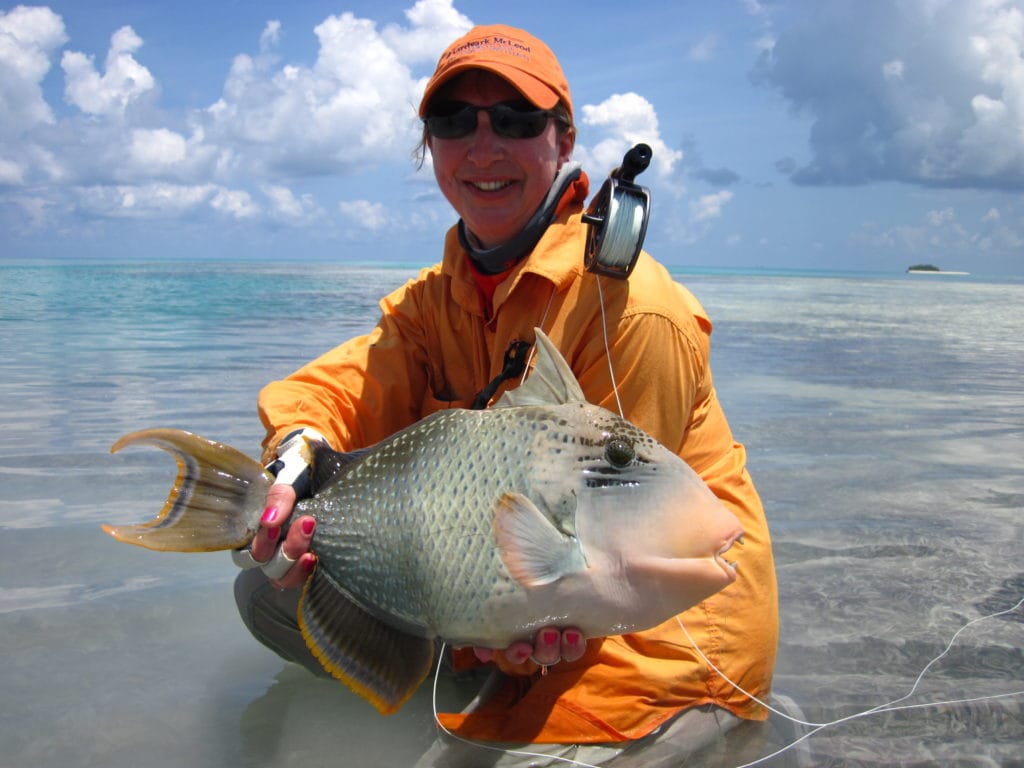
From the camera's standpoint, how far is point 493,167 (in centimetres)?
289

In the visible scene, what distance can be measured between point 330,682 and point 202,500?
1.23m

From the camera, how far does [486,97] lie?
9.42ft

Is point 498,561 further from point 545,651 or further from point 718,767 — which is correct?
point 718,767

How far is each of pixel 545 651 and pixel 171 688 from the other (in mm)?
1599

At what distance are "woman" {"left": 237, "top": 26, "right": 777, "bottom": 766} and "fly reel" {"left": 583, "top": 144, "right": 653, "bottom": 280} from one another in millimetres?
144

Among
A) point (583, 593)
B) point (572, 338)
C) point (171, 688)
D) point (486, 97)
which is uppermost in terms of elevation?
point (486, 97)

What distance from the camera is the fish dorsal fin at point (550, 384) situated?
215cm

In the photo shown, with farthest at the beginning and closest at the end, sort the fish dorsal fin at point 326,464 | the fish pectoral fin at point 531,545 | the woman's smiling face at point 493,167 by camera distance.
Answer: the woman's smiling face at point 493,167
the fish dorsal fin at point 326,464
the fish pectoral fin at point 531,545

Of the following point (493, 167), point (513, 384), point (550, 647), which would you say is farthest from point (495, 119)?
point (550, 647)

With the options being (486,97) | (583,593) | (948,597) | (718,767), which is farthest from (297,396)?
(948,597)

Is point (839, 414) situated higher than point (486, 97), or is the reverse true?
point (486, 97)

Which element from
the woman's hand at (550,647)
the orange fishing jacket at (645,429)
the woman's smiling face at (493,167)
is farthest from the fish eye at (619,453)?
the woman's smiling face at (493,167)

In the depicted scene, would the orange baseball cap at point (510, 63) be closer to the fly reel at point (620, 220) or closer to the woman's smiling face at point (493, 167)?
the woman's smiling face at point (493, 167)

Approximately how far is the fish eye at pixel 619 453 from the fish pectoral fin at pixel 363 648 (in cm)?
72
